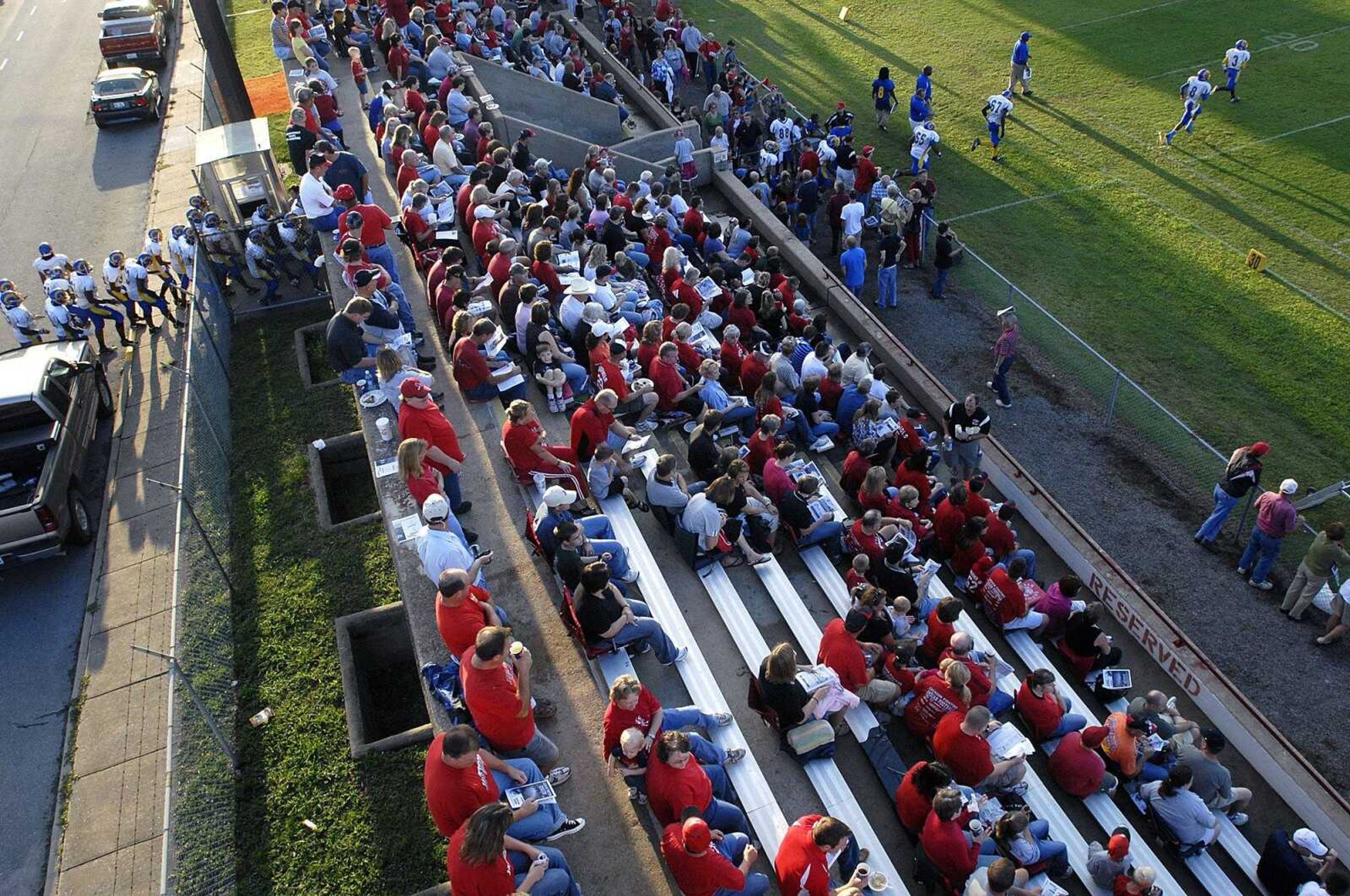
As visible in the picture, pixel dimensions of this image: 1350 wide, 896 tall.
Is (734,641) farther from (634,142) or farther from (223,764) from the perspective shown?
(634,142)

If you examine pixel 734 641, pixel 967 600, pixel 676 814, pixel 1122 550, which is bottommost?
pixel 1122 550

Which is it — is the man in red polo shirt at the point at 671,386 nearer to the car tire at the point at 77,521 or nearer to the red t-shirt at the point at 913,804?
the red t-shirt at the point at 913,804

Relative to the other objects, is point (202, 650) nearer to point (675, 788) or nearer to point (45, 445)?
point (45, 445)

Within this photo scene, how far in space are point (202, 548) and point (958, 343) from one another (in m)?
13.0

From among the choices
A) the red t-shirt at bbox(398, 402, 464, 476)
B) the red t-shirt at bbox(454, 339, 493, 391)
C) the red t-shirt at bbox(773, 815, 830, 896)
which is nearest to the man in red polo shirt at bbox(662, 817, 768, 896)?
the red t-shirt at bbox(773, 815, 830, 896)

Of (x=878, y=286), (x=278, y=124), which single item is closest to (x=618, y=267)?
(x=878, y=286)

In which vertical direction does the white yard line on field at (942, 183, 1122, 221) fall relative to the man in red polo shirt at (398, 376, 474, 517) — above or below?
below

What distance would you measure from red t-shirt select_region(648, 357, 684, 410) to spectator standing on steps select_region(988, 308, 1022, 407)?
6.07 m

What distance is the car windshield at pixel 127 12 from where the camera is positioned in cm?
3036

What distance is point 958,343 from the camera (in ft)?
59.1

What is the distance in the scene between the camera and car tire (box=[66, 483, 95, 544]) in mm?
13320

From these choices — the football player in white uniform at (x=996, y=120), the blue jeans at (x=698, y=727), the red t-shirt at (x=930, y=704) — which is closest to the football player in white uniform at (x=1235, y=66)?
the football player in white uniform at (x=996, y=120)

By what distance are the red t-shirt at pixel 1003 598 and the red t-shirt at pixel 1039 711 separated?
52.6 inches

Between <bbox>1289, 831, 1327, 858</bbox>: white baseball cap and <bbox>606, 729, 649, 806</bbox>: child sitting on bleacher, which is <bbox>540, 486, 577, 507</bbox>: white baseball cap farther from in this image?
<bbox>1289, 831, 1327, 858</bbox>: white baseball cap
